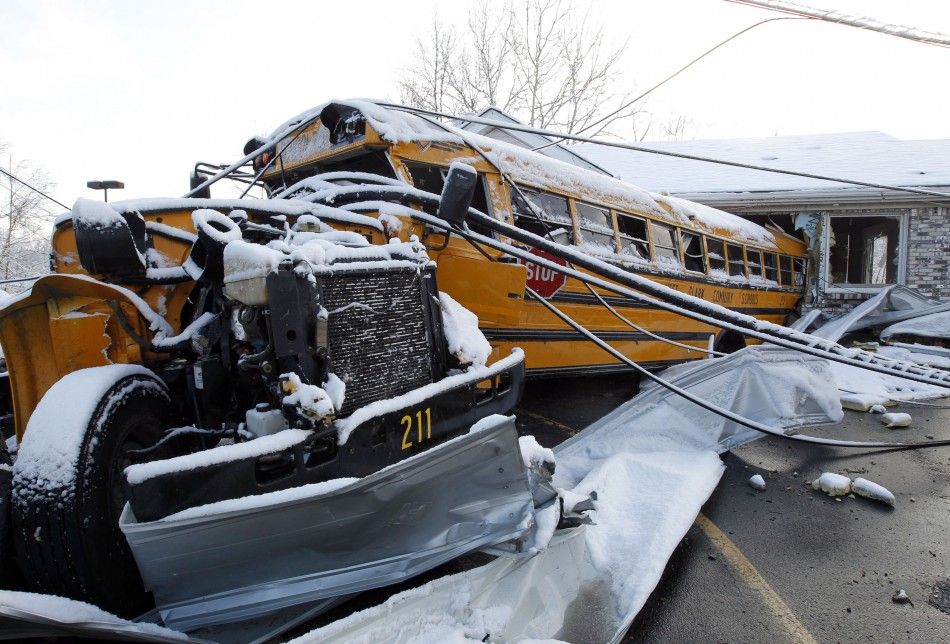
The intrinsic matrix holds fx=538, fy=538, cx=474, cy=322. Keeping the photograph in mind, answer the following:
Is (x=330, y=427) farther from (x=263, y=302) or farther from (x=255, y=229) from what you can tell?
(x=255, y=229)

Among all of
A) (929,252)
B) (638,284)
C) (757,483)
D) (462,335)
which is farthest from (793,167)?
(462,335)

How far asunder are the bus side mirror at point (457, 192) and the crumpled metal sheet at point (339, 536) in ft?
3.76

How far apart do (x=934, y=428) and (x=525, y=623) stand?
5253 mm

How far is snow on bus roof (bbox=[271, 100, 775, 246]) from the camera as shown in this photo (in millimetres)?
3863

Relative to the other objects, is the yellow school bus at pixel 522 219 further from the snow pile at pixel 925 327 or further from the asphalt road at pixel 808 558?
the snow pile at pixel 925 327

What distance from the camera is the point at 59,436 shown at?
A: 1.85 m

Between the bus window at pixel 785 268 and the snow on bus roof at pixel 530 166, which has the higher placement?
the snow on bus roof at pixel 530 166

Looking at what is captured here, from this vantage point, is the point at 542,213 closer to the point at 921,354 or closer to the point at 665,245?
the point at 665,245

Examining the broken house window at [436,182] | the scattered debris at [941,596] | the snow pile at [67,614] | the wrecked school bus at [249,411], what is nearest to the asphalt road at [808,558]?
the scattered debris at [941,596]

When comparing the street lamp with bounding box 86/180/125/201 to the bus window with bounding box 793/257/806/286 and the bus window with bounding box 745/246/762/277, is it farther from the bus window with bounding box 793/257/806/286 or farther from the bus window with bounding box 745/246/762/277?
the bus window with bounding box 793/257/806/286

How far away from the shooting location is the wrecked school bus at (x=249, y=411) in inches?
69.6

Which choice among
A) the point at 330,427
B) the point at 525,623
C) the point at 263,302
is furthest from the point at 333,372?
the point at 525,623

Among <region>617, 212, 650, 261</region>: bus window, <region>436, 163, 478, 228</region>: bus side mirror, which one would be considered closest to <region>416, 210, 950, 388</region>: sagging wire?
<region>436, 163, 478, 228</region>: bus side mirror

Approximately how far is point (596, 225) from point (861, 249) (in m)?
13.9
